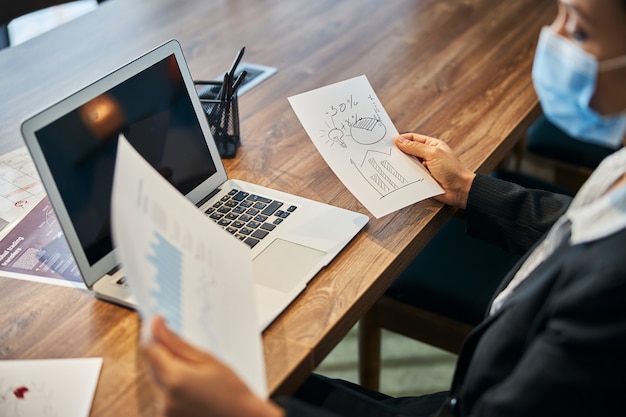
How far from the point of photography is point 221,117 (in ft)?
4.24

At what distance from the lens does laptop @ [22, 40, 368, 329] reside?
3.14ft

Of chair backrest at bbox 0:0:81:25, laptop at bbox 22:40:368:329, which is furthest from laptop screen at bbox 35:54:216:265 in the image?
chair backrest at bbox 0:0:81:25

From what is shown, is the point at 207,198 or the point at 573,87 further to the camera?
the point at 207,198

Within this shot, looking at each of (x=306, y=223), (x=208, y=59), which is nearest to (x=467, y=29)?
(x=208, y=59)

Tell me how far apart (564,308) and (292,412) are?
0.31m

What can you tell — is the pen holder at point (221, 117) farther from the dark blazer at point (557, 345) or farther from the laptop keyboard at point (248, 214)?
the dark blazer at point (557, 345)

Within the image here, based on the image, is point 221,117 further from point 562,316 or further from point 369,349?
point 562,316

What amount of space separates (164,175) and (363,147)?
1.09 ft

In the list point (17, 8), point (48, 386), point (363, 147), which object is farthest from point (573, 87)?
point (17, 8)

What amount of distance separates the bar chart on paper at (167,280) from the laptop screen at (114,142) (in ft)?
0.67

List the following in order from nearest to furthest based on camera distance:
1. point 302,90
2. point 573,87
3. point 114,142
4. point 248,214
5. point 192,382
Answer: point 192,382 < point 573,87 < point 114,142 < point 248,214 < point 302,90

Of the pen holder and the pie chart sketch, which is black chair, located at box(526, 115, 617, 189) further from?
the pen holder

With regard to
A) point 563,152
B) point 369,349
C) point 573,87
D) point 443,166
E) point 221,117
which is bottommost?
point 369,349

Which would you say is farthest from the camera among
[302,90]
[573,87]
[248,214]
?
[302,90]
